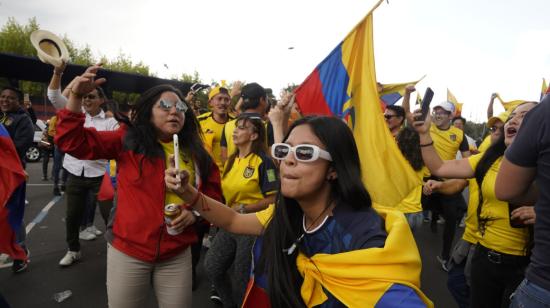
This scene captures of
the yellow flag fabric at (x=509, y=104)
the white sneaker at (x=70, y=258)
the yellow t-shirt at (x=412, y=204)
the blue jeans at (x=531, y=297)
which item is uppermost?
the yellow flag fabric at (x=509, y=104)

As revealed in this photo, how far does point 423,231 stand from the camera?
671cm

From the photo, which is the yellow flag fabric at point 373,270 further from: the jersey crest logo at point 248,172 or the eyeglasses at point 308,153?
the jersey crest logo at point 248,172

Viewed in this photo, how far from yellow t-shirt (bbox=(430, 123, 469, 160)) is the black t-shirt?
4.29 metres

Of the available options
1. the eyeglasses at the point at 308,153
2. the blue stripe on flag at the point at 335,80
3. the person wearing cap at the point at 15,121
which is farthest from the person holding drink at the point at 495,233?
the person wearing cap at the point at 15,121

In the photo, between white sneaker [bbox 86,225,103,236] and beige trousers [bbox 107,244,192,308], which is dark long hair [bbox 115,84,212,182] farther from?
white sneaker [bbox 86,225,103,236]

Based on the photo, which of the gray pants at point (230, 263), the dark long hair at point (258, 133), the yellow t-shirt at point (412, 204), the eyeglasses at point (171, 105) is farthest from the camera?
the yellow t-shirt at point (412, 204)

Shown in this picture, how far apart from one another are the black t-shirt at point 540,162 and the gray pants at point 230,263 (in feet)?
6.74

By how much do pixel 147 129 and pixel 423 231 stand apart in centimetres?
603

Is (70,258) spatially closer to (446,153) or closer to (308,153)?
(308,153)

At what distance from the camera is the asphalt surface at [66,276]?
11.7 feet

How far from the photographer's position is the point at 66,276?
159 inches

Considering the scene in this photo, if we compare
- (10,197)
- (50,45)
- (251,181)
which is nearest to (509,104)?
(251,181)

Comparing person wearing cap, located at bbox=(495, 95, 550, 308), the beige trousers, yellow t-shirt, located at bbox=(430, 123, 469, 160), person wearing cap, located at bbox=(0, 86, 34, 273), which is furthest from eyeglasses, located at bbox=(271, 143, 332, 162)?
yellow t-shirt, located at bbox=(430, 123, 469, 160)

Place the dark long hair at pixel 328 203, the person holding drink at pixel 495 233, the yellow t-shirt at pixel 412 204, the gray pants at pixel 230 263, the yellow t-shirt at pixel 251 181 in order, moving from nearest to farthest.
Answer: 1. the dark long hair at pixel 328 203
2. the person holding drink at pixel 495 233
3. the gray pants at pixel 230 263
4. the yellow t-shirt at pixel 251 181
5. the yellow t-shirt at pixel 412 204
